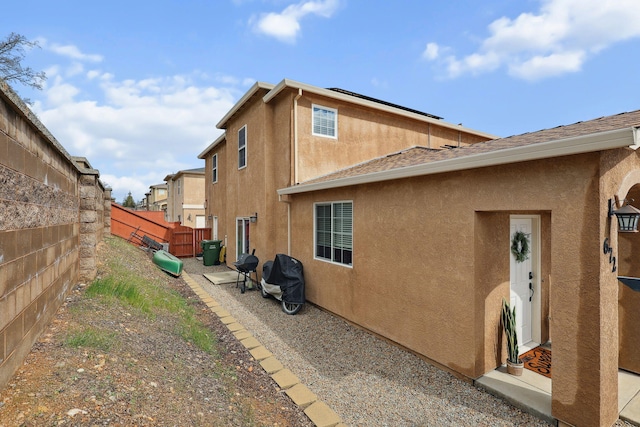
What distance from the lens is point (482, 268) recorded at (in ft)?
14.6

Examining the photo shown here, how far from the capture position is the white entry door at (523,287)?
17.3ft

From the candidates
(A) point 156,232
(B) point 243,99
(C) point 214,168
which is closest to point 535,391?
(B) point 243,99

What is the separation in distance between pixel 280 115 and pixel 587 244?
26.8 feet

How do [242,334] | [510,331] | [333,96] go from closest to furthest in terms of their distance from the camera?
[510,331] → [242,334] → [333,96]

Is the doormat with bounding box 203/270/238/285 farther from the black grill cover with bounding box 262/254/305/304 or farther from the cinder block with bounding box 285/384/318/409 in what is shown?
the cinder block with bounding box 285/384/318/409

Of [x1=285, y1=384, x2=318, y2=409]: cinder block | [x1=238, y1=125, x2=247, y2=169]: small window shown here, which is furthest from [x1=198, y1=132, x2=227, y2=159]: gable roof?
[x1=285, y1=384, x2=318, y2=409]: cinder block

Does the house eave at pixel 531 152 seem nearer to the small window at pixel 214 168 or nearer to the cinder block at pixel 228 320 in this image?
the cinder block at pixel 228 320

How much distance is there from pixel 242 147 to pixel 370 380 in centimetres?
963

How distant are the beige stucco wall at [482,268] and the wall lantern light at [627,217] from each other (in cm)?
13

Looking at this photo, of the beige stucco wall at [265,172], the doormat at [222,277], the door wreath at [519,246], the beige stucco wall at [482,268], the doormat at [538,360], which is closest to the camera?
the beige stucco wall at [482,268]

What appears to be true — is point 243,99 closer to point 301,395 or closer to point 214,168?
point 214,168

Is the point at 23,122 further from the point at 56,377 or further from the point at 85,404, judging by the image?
the point at 85,404

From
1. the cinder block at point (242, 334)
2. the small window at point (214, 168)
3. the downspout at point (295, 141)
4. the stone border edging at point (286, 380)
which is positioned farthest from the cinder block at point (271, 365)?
the small window at point (214, 168)

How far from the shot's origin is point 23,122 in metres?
3.16
